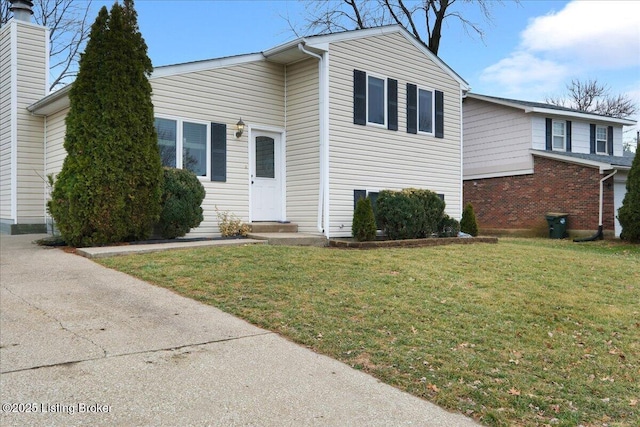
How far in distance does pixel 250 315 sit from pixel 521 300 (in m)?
3.39

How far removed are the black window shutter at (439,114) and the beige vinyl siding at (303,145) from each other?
4103mm

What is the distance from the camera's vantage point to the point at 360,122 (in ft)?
40.1

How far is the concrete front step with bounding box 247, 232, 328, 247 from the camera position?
10375mm

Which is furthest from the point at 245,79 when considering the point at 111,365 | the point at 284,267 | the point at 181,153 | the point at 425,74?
the point at 111,365

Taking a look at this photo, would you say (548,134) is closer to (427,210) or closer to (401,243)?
(427,210)

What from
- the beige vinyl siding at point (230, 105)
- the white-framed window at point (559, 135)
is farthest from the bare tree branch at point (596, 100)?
the beige vinyl siding at point (230, 105)

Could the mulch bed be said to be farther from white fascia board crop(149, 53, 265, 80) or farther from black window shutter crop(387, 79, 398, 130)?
white fascia board crop(149, 53, 265, 80)

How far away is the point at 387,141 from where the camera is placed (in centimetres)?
1282

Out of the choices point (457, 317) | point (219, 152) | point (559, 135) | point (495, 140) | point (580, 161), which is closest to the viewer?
point (457, 317)

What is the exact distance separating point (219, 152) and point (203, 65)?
1944mm

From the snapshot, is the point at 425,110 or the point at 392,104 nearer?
the point at 392,104

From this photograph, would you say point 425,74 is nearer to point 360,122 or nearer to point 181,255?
point 360,122

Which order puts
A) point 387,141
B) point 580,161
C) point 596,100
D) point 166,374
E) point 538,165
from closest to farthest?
point 166,374 → point 387,141 → point 580,161 → point 538,165 → point 596,100

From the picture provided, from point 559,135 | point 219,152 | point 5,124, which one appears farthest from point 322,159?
point 559,135
